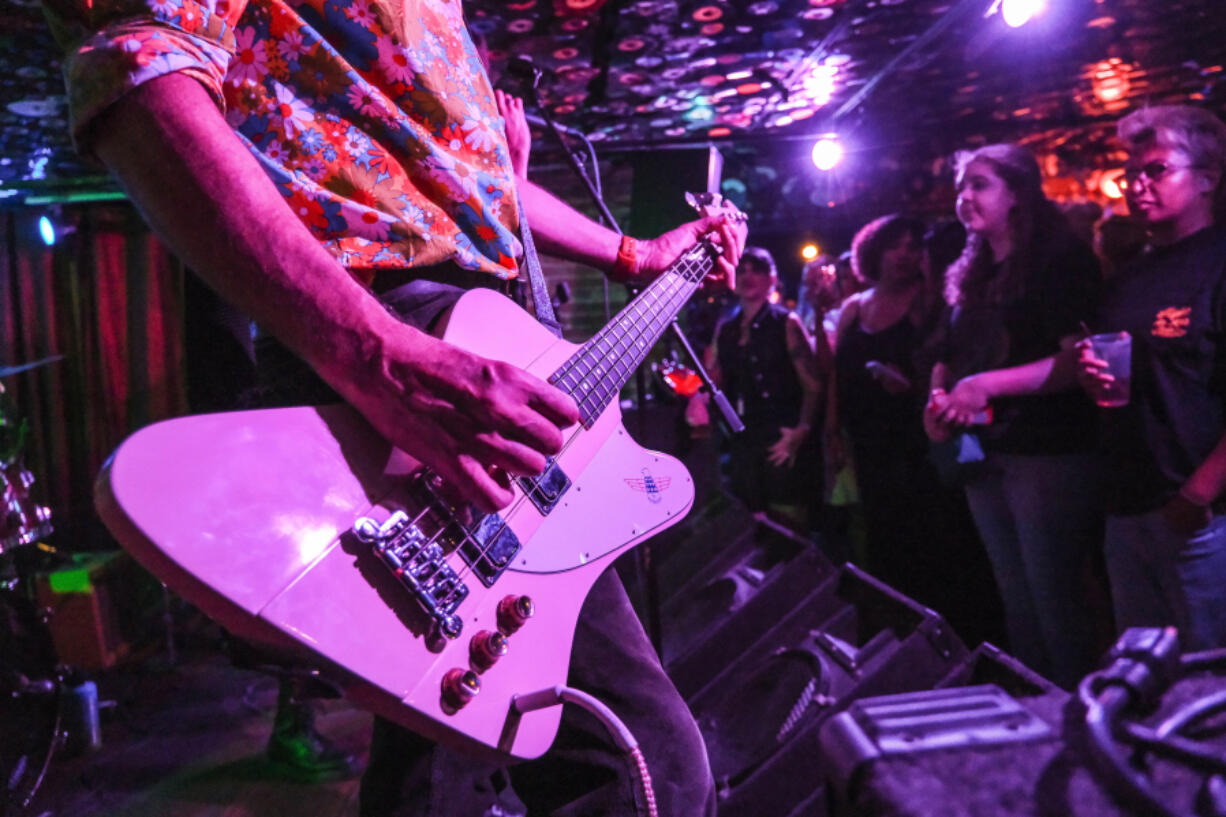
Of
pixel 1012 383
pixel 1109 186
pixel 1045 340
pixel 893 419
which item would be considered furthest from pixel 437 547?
pixel 1109 186

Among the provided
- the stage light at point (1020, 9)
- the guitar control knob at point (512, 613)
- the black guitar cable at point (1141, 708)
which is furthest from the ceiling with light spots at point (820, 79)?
the black guitar cable at point (1141, 708)

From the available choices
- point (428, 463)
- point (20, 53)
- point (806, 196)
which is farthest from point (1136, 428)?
point (806, 196)

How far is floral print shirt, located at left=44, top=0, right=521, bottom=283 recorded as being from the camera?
95cm

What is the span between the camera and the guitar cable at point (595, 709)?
0.89m

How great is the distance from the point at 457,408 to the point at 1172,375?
2542 mm

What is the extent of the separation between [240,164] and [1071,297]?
9.75 feet

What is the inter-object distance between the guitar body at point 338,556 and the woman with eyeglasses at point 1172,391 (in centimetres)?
224

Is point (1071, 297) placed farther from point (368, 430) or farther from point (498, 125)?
point (368, 430)

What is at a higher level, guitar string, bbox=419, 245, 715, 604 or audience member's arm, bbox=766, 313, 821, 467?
guitar string, bbox=419, 245, 715, 604

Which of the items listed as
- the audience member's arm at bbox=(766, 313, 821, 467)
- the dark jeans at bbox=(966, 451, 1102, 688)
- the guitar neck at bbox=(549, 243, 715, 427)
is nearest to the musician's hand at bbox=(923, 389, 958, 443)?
the dark jeans at bbox=(966, 451, 1102, 688)

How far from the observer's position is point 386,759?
1.02 meters

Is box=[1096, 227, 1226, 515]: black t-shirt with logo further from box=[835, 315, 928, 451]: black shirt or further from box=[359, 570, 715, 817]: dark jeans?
box=[359, 570, 715, 817]: dark jeans

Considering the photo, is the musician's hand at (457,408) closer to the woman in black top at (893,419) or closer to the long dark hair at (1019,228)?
the long dark hair at (1019,228)

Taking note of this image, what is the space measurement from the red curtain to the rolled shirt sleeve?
262 inches
